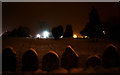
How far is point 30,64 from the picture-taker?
384cm

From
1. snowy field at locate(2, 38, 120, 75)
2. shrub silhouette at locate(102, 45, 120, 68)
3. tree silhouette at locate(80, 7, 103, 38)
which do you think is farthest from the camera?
tree silhouette at locate(80, 7, 103, 38)

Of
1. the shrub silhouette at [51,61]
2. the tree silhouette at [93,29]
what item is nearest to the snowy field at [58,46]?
the tree silhouette at [93,29]

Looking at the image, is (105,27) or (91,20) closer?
(105,27)

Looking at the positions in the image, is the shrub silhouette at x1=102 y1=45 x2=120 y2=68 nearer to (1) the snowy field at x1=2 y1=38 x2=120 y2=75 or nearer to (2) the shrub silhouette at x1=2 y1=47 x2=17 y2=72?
(1) the snowy field at x1=2 y1=38 x2=120 y2=75

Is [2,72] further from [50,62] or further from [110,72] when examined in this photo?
[110,72]

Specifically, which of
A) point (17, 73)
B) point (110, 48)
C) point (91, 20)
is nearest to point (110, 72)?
point (110, 48)

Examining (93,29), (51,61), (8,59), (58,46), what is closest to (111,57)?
(51,61)

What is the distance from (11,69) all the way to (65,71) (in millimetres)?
1758

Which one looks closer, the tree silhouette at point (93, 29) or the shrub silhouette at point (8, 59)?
the shrub silhouette at point (8, 59)

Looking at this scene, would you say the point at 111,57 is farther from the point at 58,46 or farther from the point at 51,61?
the point at 58,46

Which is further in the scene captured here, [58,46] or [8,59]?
[58,46]

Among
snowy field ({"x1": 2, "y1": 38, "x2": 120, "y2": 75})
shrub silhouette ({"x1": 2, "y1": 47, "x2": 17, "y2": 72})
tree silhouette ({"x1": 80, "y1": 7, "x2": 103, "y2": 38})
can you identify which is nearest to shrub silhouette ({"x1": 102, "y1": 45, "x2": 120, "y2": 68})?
snowy field ({"x1": 2, "y1": 38, "x2": 120, "y2": 75})

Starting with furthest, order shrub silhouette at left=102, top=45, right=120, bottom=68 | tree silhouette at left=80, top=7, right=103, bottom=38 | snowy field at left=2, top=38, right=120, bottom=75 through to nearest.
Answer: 1. tree silhouette at left=80, top=7, right=103, bottom=38
2. snowy field at left=2, top=38, right=120, bottom=75
3. shrub silhouette at left=102, top=45, right=120, bottom=68

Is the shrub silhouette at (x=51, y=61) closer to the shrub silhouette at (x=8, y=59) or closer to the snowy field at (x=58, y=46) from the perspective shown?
the shrub silhouette at (x=8, y=59)
